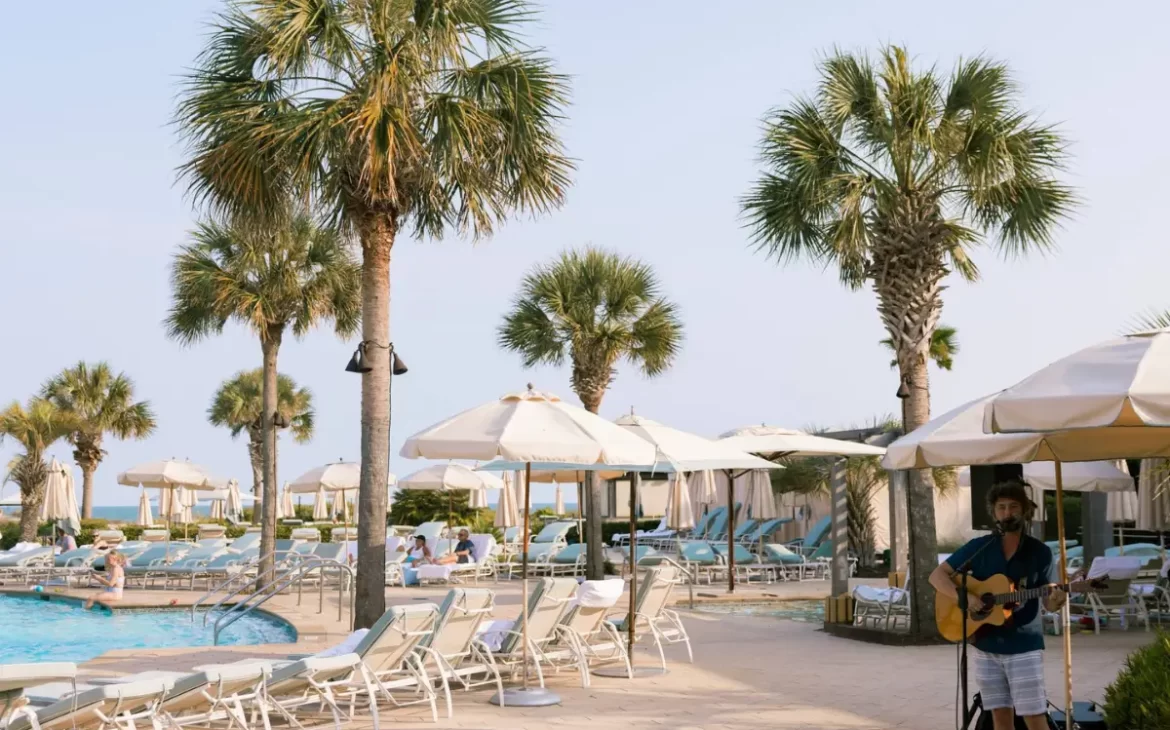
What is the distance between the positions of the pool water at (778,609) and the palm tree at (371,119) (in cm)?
646

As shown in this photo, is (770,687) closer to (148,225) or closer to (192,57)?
(192,57)

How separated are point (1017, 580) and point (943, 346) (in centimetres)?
2539

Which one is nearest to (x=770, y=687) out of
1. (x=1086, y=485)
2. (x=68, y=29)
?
(x=1086, y=485)

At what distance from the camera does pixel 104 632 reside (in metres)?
16.1

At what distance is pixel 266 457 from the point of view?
67.1ft

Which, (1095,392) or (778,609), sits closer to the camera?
(1095,392)

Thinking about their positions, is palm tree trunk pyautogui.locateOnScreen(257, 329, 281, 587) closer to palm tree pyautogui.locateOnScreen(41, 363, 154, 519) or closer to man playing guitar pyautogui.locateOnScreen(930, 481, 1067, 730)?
man playing guitar pyautogui.locateOnScreen(930, 481, 1067, 730)

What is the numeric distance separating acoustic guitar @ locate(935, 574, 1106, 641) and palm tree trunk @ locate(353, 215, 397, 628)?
273 inches

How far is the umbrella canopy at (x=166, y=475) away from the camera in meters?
24.7

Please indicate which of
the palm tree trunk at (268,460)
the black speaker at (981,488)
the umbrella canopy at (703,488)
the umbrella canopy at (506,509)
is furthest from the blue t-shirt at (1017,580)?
the umbrella canopy at (506,509)

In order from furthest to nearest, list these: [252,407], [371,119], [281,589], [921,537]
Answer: [252,407], [281,589], [921,537], [371,119]

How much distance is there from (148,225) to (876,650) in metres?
13.5

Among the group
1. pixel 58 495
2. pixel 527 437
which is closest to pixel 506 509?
pixel 58 495

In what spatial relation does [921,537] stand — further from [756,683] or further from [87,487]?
[87,487]
